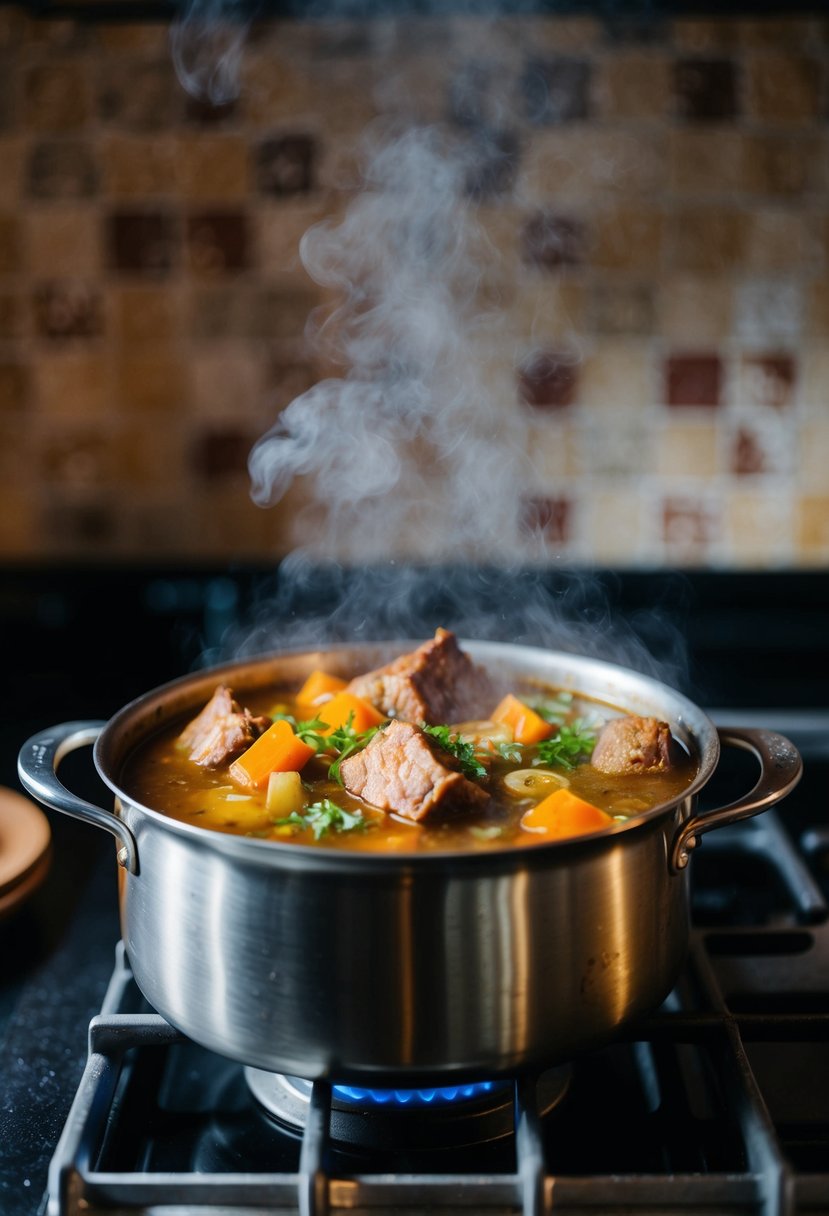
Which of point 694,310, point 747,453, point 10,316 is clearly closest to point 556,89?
point 694,310

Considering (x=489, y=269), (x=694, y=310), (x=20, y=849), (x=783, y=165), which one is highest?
(x=783, y=165)

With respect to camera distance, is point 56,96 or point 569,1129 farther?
point 56,96

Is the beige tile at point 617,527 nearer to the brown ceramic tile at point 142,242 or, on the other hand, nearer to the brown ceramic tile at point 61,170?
the brown ceramic tile at point 142,242

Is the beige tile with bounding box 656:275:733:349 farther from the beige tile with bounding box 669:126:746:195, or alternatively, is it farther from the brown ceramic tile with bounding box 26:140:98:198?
the brown ceramic tile with bounding box 26:140:98:198

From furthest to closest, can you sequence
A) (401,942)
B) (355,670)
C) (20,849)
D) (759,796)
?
(355,670)
(20,849)
(759,796)
(401,942)

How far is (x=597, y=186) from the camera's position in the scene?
2.81m

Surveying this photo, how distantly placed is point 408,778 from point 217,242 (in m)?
1.86

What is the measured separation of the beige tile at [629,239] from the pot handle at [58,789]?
1.89 meters

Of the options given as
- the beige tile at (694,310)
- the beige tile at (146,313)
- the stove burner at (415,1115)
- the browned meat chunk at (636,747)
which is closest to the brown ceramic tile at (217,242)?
the beige tile at (146,313)

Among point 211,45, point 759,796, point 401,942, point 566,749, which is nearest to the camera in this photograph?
point 401,942

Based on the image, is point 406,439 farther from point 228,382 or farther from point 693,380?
point 693,380

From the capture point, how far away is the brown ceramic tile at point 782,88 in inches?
109

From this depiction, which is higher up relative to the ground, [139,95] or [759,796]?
[139,95]

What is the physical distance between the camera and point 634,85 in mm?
2766
